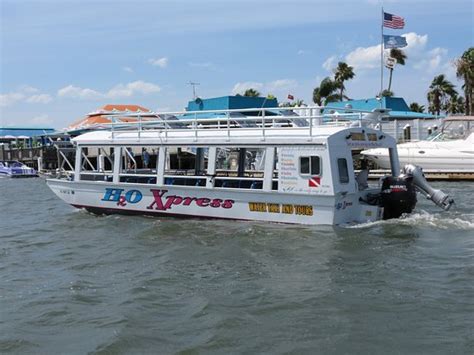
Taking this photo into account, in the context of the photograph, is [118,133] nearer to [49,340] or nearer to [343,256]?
[343,256]

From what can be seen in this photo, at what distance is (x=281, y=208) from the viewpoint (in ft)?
40.9

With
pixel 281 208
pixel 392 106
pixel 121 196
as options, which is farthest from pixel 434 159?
pixel 121 196

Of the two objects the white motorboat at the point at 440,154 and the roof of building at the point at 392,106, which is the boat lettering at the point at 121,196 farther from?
the roof of building at the point at 392,106

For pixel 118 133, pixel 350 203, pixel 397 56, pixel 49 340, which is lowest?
pixel 49 340

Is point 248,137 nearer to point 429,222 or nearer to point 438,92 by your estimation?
point 429,222

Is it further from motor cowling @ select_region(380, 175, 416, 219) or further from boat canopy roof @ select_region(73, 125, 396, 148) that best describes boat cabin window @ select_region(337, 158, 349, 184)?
motor cowling @ select_region(380, 175, 416, 219)

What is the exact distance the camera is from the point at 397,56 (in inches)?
1875

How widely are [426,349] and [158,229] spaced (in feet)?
26.0

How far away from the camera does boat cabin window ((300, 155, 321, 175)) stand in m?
11.9

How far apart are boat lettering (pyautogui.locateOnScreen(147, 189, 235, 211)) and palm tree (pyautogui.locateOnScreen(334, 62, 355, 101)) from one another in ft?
143

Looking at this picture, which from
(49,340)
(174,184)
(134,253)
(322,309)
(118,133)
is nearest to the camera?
(49,340)

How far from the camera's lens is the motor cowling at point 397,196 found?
12.5m

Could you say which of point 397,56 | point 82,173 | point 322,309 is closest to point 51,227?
point 82,173

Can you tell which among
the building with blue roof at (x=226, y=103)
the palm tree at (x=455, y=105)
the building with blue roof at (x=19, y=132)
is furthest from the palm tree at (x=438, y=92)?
→ the building with blue roof at (x=19, y=132)
